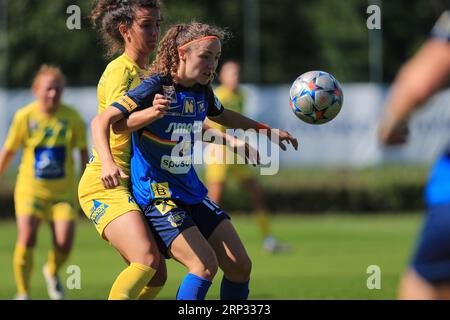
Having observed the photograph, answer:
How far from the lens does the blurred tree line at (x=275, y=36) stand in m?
32.5

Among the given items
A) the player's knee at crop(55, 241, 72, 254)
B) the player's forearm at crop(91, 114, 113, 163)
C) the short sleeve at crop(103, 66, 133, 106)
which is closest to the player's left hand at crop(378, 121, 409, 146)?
the player's forearm at crop(91, 114, 113, 163)

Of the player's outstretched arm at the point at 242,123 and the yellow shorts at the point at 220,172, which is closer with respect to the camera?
the player's outstretched arm at the point at 242,123

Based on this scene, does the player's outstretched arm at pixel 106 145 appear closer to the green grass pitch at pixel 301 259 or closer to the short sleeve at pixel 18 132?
the green grass pitch at pixel 301 259

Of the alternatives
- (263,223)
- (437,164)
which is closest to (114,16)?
(437,164)

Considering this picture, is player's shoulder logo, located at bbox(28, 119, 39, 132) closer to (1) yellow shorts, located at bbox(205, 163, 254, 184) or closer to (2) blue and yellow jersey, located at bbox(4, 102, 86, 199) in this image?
(2) blue and yellow jersey, located at bbox(4, 102, 86, 199)

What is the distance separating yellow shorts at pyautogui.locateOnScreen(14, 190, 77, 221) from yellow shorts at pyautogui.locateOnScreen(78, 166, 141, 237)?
11.1ft

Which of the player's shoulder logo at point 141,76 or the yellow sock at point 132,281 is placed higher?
the player's shoulder logo at point 141,76

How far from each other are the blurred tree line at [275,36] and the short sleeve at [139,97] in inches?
916

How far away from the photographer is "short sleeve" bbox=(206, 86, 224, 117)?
6252 mm

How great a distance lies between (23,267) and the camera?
9000mm

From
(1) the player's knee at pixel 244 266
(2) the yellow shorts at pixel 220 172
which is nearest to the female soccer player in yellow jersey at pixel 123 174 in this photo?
(1) the player's knee at pixel 244 266

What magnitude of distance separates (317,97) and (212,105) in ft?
2.39

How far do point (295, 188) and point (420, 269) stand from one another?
16169 millimetres

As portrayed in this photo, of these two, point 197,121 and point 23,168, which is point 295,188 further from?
point 197,121
